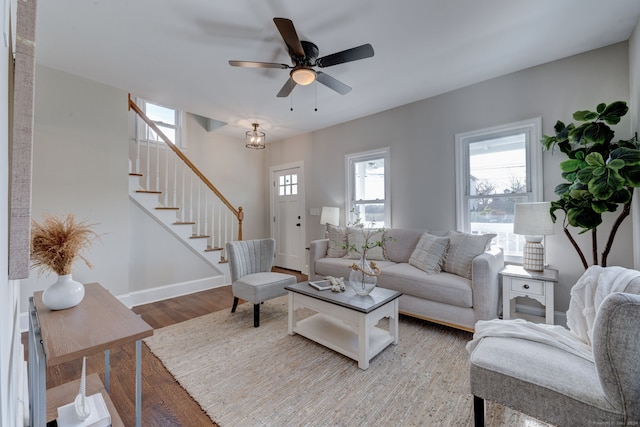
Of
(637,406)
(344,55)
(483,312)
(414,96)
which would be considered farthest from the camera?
(414,96)

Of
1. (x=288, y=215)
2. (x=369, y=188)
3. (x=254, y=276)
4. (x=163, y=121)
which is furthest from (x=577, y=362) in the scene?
(x=163, y=121)

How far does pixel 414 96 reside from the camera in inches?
142

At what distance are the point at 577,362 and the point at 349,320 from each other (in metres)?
1.33

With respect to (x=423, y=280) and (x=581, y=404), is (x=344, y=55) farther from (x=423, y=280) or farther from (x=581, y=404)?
(x=581, y=404)

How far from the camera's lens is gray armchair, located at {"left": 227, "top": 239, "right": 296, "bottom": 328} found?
2.83 m

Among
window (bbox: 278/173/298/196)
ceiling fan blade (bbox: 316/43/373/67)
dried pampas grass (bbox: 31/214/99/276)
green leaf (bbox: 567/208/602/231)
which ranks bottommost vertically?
dried pampas grass (bbox: 31/214/99/276)

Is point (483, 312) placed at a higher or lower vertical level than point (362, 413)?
higher

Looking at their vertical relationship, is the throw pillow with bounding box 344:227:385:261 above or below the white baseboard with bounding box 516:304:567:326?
above

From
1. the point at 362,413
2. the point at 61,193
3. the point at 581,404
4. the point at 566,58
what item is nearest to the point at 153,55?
the point at 61,193

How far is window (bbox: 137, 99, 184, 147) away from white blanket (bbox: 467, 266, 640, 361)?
16.1 feet

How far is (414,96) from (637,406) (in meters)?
3.41

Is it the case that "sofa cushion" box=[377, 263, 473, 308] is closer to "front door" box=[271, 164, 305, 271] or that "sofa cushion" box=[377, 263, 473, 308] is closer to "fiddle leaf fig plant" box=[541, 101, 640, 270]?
"fiddle leaf fig plant" box=[541, 101, 640, 270]

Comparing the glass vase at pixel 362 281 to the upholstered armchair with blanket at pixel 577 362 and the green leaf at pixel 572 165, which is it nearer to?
the upholstered armchair with blanket at pixel 577 362

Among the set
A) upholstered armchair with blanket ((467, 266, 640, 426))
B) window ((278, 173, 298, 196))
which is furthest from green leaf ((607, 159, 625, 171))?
window ((278, 173, 298, 196))
